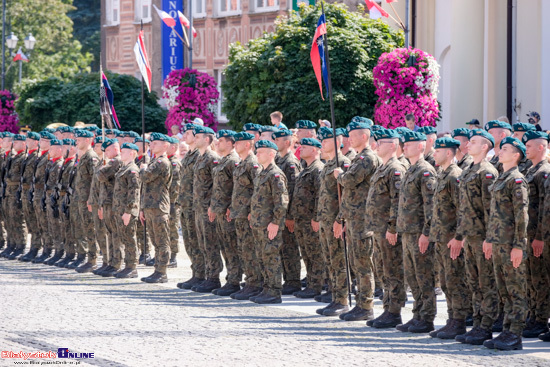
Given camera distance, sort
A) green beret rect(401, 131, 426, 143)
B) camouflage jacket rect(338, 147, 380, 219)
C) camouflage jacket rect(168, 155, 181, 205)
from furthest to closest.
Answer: camouflage jacket rect(168, 155, 181, 205) < camouflage jacket rect(338, 147, 380, 219) < green beret rect(401, 131, 426, 143)

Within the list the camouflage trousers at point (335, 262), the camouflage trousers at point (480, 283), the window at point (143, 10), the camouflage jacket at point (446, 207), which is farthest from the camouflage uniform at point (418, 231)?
the window at point (143, 10)

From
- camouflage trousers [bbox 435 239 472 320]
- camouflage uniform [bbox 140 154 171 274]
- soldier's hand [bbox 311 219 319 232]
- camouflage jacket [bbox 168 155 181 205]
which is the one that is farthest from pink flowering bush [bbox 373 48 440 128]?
camouflage trousers [bbox 435 239 472 320]

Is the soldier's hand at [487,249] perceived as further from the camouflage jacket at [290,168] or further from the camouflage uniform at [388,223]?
the camouflage jacket at [290,168]

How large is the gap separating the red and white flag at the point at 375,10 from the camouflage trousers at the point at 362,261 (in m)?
12.2

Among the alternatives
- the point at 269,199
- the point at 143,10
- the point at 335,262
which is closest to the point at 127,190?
the point at 269,199

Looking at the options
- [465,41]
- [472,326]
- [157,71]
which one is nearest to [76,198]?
[472,326]

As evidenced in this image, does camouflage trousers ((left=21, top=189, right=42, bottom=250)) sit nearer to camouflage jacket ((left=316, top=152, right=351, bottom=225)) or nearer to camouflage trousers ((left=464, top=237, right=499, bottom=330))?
camouflage jacket ((left=316, top=152, right=351, bottom=225))

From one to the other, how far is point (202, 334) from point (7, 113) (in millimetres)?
30190

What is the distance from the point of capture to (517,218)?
1094 cm

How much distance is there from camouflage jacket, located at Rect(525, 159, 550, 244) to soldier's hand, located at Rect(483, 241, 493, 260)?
0.85m

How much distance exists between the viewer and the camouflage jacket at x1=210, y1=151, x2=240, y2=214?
15.3 m

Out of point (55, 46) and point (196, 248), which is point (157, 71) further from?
point (196, 248)

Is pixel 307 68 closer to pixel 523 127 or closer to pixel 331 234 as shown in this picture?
pixel 331 234

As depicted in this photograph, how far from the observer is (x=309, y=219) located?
591 inches
